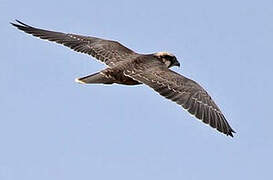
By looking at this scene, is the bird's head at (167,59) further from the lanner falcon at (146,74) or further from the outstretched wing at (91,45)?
the outstretched wing at (91,45)

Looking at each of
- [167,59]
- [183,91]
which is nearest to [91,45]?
[167,59]

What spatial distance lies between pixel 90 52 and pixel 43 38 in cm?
114

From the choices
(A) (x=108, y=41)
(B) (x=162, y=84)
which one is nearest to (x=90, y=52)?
(A) (x=108, y=41)

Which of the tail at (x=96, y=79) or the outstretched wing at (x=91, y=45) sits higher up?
the outstretched wing at (x=91, y=45)

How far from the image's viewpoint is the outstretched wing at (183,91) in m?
19.2

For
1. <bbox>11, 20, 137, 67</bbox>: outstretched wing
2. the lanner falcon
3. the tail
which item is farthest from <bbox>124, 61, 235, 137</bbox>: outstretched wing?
<bbox>11, 20, 137, 67</bbox>: outstretched wing

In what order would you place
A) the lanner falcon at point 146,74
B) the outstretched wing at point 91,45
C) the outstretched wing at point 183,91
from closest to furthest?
the outstretched wing at point 183,91 < the lanner falcon at point 146,74 < the outstretched wing at point 91,45

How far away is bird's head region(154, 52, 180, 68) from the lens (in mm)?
22016

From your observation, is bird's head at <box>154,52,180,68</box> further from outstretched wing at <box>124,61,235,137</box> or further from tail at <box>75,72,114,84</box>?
tail at <box>75,72,114,84</box>

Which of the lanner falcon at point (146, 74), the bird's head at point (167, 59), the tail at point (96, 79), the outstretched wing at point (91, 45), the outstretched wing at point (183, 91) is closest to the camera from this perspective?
the outstretched wing at point (183, 91)

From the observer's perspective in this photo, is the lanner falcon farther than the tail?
No

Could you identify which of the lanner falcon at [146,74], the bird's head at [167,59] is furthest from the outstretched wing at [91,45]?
the bird's head at [167,59]

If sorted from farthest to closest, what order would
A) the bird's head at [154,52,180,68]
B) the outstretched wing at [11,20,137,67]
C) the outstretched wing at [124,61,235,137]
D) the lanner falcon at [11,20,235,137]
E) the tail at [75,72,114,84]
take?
the bird's head at [154,52,180,68] < the outstretched wing at [11,20,137,67] < the tail at [75,72,114,84] < the lanner falcon at [11,20,235,137] < the outstretched wing at [124,61,235,137]

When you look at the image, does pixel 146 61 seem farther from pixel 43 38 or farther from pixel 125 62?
pixel 43 38
